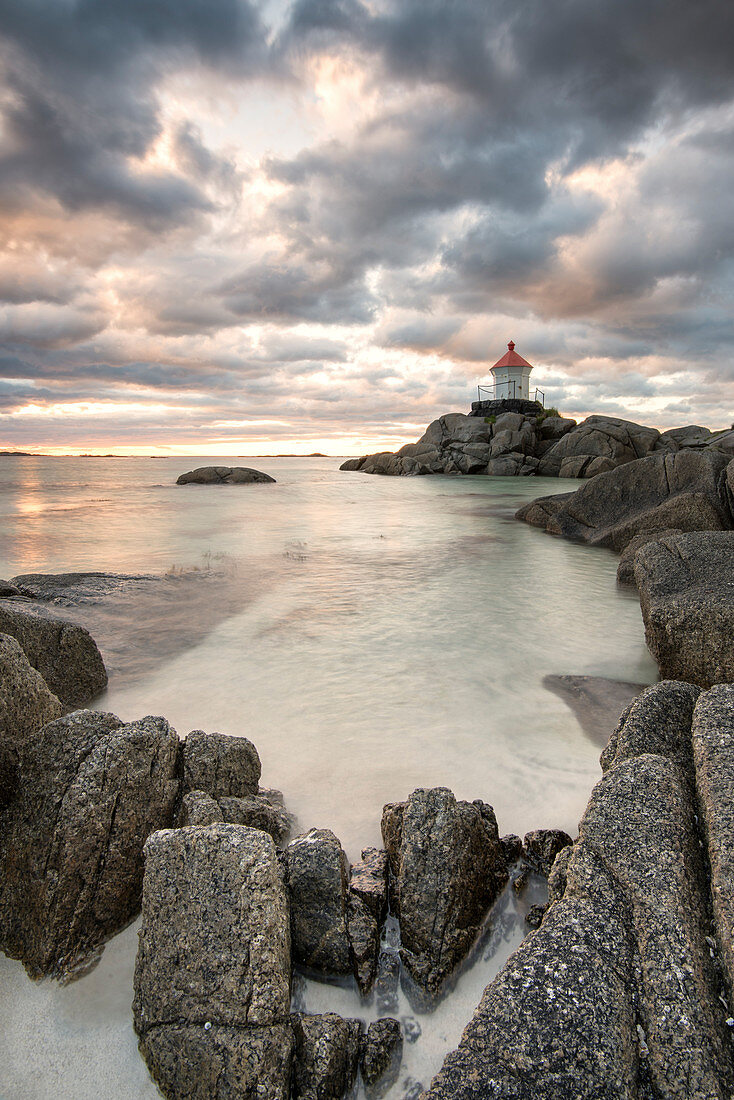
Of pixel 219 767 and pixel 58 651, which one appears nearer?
pixel 219 767

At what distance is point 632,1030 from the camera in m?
1.70

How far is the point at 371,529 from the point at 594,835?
15.8 meters

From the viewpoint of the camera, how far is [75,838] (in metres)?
2.58

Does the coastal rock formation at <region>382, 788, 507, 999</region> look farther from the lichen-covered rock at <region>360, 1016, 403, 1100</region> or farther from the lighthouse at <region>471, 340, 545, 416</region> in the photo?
the lighthouse at <region>471, 340, 545, 416</region>

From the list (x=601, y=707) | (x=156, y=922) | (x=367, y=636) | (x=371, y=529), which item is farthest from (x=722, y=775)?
(x=371, y=529)

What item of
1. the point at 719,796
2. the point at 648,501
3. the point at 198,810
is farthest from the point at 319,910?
the point at 648,501

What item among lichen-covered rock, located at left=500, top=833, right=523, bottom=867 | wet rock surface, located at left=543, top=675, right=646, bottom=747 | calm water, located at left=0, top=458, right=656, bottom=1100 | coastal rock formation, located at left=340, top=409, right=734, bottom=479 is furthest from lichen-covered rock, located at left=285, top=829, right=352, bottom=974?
coastal rock formation, located at left=340, top=409, right=734, bottom=479

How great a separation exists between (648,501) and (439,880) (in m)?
12.2

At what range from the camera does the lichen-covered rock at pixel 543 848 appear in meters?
2.97

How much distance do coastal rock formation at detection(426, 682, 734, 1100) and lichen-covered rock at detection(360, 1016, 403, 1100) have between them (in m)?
0.60

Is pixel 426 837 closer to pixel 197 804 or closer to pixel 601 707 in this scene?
pixel 197 804

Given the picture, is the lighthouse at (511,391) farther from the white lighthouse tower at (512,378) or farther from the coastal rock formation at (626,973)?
the coastal rock formation at (626,973)

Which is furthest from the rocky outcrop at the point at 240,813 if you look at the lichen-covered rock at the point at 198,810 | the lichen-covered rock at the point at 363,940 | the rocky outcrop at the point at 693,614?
the rocky outcrop at the point at 693,614

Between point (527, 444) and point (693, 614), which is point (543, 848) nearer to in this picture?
point (693, 614)
